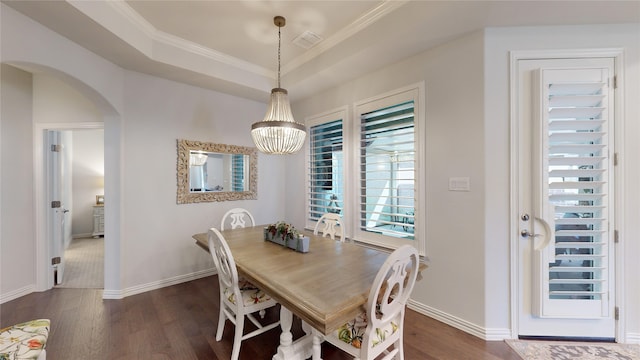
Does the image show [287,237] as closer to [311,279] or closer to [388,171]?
[311,279]

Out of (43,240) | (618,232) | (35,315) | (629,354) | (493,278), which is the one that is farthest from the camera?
(43,240)

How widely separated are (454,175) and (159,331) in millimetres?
2979

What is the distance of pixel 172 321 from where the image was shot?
229 cm

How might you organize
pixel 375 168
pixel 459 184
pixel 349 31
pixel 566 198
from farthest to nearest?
pixel 375 168
pixel 349 31
pixel 459 184
pixel 566 198

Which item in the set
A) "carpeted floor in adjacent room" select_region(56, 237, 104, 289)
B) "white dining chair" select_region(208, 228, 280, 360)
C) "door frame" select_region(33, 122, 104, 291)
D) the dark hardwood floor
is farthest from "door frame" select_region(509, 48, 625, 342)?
"door frame" select_region(33, 122, 104, 291)

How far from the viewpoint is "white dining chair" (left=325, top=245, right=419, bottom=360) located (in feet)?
3.97

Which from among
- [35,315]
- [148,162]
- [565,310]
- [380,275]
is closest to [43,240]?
[35,315]

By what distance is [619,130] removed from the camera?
1.90 metres

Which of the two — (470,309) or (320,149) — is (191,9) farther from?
(470,309)

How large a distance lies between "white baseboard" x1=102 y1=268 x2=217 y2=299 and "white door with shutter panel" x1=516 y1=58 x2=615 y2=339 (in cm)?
357

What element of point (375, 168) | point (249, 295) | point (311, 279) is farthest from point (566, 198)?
point (249, 295)

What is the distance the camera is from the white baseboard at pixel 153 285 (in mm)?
2738

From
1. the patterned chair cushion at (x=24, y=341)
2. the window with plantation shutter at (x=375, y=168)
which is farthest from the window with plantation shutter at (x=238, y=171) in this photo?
the patterned chair cushion at (x=24, y=341)

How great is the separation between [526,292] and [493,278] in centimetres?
28
